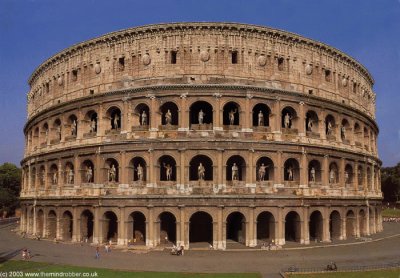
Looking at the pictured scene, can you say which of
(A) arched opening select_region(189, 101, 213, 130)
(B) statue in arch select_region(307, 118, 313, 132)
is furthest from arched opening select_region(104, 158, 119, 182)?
(B) statue in arch select_region(307, 118, 313, 132)

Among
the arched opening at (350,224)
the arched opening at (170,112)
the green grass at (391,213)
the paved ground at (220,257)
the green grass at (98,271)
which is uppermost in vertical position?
the arched opening at (170,112)

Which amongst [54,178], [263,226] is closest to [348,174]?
[263,226]

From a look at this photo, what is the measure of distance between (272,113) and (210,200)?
355 inches

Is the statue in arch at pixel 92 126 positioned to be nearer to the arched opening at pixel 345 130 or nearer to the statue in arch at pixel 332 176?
the statue in arch at pixel 332 176

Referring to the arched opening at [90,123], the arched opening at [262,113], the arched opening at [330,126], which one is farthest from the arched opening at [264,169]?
the arched opening at [90,123]

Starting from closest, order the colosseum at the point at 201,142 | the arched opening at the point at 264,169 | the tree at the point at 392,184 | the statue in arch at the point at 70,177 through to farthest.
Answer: the colosseum at the point at 201,142 < the arched opening at the point at 264,169 < the statue in arch at the point at 70,177 < the tree at the point at 392,184

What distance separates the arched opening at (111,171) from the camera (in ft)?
113

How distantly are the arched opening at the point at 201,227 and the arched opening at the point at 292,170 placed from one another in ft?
25.4

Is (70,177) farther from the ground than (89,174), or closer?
closer

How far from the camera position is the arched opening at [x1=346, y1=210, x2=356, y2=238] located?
38.3m

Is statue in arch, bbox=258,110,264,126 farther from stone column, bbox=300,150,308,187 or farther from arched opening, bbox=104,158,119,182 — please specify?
arched opening, bbox=104,158,119,182

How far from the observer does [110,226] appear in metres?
35.7

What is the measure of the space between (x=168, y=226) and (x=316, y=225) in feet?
43.0

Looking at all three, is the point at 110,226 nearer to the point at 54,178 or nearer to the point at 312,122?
the point at 54,178
